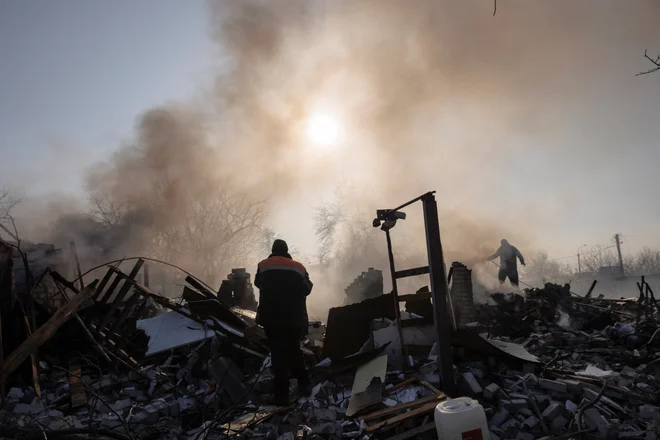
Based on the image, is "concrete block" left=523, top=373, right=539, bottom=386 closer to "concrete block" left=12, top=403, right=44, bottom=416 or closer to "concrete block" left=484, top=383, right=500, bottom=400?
"concrete block" left=484, top=383, right=500, bottom=400

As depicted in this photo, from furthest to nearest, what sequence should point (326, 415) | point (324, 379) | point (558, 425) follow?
point (324, 379) → point (326, 415) → point (558, 425)

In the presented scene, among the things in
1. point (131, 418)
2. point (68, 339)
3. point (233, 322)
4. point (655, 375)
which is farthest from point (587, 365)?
point (68, 339)

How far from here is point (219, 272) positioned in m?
27.7

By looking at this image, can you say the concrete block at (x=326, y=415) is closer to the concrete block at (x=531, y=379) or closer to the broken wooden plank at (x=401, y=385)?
the broken wooden plank at (x=401, y=385)

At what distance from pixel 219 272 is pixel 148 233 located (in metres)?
8.50

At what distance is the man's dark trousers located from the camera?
4.96 m

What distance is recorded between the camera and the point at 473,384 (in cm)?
465

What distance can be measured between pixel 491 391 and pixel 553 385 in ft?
2.32

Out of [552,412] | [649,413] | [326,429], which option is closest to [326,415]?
[326,429]

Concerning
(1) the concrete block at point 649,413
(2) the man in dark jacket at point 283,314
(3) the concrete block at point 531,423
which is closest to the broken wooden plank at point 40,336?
(2) the man in dark jacket at point 283,314

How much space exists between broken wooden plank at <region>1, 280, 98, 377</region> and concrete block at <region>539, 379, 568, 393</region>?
20.3ft

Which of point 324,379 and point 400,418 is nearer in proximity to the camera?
point 400,418

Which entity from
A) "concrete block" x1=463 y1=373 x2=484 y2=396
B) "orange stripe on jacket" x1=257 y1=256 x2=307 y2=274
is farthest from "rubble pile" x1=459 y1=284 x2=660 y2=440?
"orange stripe on jacket" x1=257 y1=256 x2=307 y2=274

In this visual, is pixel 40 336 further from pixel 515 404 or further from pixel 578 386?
pixel 578 386
